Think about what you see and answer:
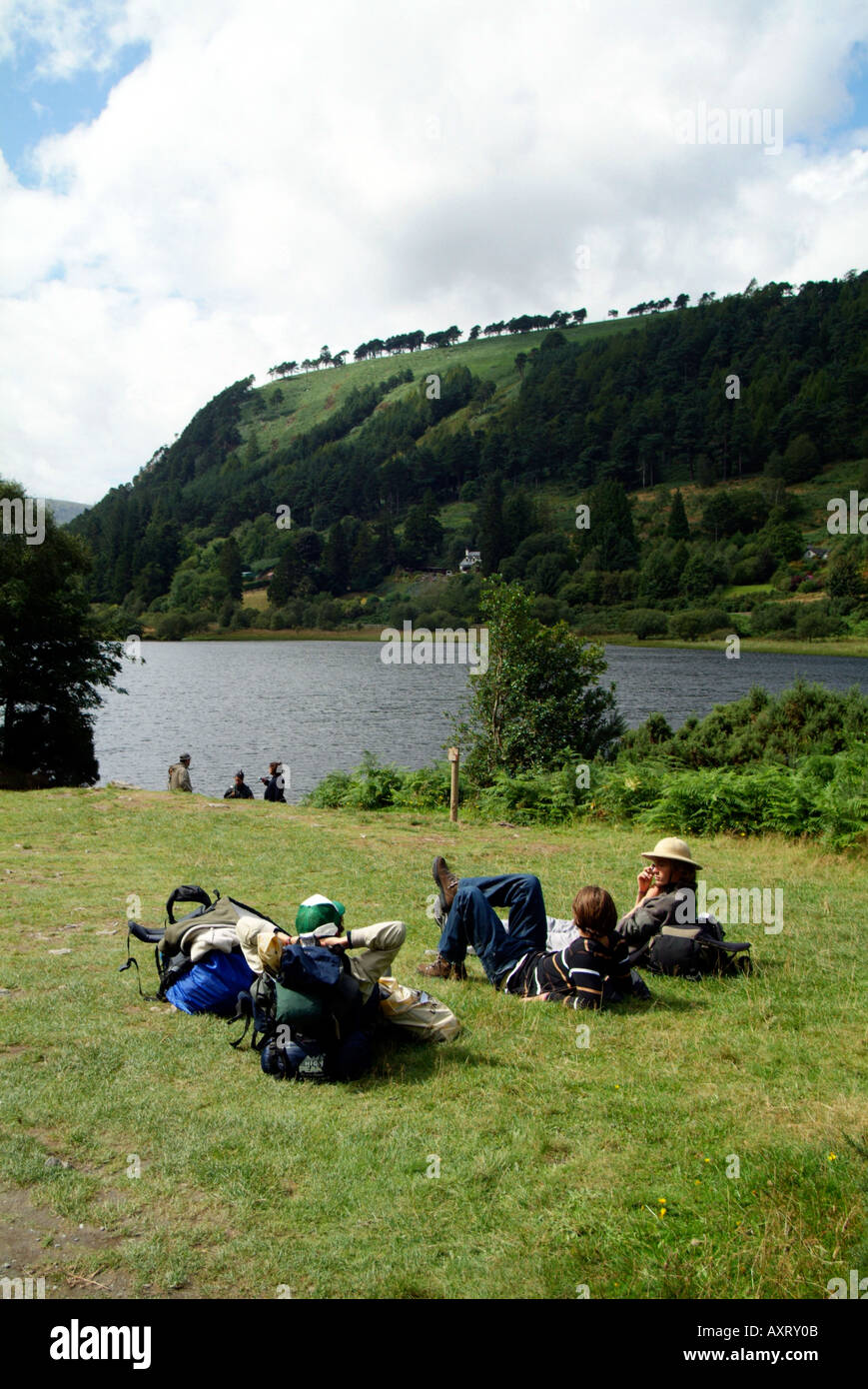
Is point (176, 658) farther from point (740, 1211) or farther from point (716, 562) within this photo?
point (740, 1211)

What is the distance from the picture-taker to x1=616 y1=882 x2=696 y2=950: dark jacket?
8.16 meters

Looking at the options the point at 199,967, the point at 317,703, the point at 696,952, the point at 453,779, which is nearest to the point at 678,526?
the point at 317,703

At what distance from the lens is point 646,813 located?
1955 centimetres

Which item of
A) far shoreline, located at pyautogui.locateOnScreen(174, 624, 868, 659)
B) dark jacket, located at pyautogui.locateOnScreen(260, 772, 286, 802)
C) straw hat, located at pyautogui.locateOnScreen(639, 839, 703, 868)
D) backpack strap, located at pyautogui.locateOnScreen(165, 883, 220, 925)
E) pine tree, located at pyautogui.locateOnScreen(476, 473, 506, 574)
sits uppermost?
pine tree, located at pyautogui.locateOnScreen(476, 473, 506, 574)

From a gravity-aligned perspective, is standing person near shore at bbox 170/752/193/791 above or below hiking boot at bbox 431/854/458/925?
below

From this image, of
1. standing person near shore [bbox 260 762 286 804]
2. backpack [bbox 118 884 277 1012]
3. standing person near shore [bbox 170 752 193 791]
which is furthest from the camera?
standing person near shore [bbox 260 762 286 804]

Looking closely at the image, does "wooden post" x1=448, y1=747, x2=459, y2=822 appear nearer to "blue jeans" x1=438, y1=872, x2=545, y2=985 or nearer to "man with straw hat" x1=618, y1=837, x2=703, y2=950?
"man with straw hat" x1=618, y1=837, x2=703, y2=950

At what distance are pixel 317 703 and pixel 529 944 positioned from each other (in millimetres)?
58641

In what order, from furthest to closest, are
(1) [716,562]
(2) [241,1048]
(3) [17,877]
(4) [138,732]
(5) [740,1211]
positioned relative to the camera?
(1) [716,562] → (4) [138,732] → (3) [17,877] → (2) [241,1048] → (5) [740,1211]

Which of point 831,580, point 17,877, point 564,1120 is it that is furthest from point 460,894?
point 831,580

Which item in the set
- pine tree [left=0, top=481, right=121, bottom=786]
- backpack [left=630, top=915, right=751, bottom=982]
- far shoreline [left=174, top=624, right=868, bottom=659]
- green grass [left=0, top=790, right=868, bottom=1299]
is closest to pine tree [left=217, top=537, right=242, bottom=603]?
far shoreline [left=174, top=624, right=868, bottom=659]

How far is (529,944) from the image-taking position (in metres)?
8.00

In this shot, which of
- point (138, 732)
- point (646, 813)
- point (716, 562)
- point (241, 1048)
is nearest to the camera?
point (241, 1048)

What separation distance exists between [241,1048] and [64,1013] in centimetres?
167
